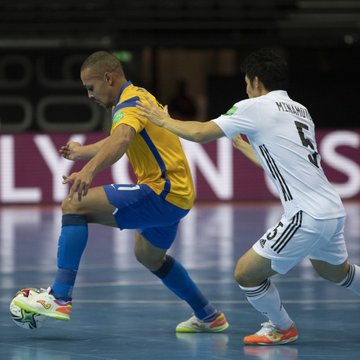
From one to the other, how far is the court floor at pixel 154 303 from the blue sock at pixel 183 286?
189mm

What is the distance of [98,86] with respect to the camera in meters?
7.69

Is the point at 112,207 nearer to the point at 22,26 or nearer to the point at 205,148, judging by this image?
the point at 205,148

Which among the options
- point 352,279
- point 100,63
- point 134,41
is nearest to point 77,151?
point 100,63

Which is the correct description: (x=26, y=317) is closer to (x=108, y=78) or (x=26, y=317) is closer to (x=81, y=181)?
(x=81, y=181)

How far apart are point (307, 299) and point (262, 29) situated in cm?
1548

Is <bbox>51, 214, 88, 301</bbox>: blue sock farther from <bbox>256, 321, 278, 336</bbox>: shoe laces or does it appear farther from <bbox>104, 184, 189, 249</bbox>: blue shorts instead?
<bbox>256, 321, 278, 336</bbox>: shoe laces

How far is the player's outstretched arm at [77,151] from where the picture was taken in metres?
7.45

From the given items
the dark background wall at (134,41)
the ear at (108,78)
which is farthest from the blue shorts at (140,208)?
the dark background wall at (134,41)

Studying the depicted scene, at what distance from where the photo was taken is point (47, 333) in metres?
7.93

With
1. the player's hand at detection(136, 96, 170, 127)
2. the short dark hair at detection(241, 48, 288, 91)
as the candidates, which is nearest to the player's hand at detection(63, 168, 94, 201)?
the player's hand at detection(136, 96, 170, 127)

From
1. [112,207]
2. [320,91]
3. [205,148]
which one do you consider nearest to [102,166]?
[112,207]

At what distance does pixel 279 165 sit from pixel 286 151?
10 centimetres

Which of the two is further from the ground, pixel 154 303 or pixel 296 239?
pixel 296 239

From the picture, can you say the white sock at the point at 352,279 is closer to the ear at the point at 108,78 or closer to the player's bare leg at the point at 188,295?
the player's bare leg at the point at 188,295
